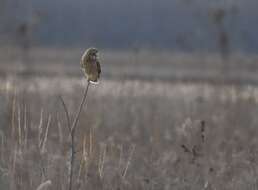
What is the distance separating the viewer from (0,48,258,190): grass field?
564 centimetres

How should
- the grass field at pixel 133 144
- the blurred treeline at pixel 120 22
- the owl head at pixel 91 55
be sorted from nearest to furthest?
the owl head at pixel 91 55 → the grass field at pixel 133 144 → the blurred treeline at pixel 120 22

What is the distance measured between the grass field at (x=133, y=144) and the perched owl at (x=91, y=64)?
822mm

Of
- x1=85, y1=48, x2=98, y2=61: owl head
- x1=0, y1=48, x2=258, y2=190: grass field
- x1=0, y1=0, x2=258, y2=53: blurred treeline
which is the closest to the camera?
x1=85, y1=48, x2=98, y2=61: owl head

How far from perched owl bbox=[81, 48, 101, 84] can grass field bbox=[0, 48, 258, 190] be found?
Answer: 82 cm

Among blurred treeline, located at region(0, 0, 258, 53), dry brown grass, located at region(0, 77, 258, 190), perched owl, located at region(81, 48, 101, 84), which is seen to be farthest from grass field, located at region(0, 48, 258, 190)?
blurred treeline, located at region(0, 0, 258, 53)

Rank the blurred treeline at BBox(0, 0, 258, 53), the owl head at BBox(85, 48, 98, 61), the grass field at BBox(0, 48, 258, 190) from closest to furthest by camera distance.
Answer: the owl head at BBox(85, 48, 98, 61) < the grass field at BBox(0, 48, 258, 190) < the blurred treeline at BBox(0, 0, 258, 53)

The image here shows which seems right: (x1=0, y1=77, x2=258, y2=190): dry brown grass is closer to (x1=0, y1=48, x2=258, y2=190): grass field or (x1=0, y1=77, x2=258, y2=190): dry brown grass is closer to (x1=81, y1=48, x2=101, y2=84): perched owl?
(x1=0, y1=48, x2=258, y2=190): grass field

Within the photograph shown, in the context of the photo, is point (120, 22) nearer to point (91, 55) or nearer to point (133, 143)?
point (133, 143)

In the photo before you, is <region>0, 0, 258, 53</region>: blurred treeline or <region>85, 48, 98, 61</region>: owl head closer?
<region>85, 48, 98, 61</region>: owl head

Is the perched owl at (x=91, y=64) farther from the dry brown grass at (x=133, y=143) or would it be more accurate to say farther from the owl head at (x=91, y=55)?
the dry brown grass at (x=133, y=143)

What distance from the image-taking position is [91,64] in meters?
4.39

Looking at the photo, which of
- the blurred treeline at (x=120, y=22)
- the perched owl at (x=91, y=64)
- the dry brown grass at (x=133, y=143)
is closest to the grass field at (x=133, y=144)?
the dry brown grass at (x=133, y=143)

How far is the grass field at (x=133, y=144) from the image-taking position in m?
5.64

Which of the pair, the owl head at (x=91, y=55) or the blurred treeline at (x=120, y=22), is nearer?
the owl head at (x=91, y=55)
